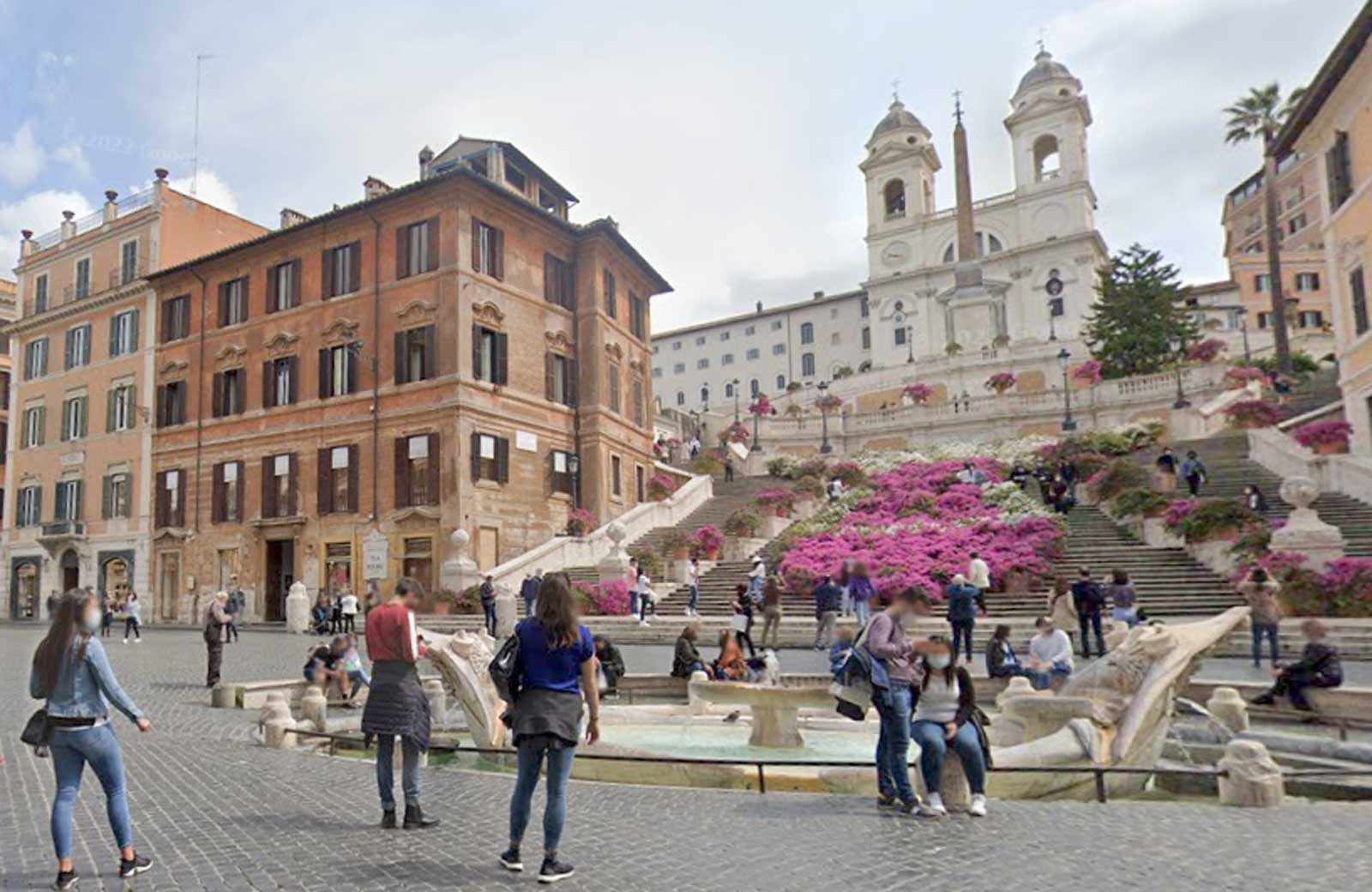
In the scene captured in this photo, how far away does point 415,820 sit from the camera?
19.7 feet

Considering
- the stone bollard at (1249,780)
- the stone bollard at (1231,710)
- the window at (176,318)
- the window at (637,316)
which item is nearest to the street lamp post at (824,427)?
the window at (637,316)

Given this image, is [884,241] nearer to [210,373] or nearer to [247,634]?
[210,373]

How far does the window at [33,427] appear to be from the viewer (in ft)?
138

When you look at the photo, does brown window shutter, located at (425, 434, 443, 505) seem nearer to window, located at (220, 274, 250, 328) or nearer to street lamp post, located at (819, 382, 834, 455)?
window, located at (220, 274, 250, 328)

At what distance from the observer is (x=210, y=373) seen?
117 ft

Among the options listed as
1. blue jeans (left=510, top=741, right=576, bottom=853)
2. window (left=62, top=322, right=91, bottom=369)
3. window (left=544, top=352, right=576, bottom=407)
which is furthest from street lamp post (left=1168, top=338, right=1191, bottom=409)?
window (left=62, top=322, right=91, bottom=369)

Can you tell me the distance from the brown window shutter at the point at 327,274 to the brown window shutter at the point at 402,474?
677 centimetres

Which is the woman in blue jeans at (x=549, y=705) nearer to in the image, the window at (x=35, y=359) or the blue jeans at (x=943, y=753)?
the blue jeans at (x=943, y=753)

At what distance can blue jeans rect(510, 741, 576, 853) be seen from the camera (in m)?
4.96

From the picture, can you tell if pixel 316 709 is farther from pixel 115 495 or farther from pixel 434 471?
pixel 115 495

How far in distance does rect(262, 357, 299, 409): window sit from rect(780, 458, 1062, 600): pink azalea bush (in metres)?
19.1

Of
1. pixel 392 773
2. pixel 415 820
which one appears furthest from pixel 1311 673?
pixel 392 773

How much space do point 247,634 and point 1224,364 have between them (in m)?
41.8

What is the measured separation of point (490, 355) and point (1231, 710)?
2593 cm
